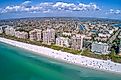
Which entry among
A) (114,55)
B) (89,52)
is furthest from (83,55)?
(114,55)

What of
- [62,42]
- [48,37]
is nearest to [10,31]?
[48,37]

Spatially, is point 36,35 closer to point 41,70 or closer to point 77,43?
point 77,43

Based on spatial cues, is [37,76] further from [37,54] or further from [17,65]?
[37,54]

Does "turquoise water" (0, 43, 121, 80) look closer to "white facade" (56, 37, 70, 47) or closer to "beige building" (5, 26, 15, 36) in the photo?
"white facade" (56, 37, 70, 47)

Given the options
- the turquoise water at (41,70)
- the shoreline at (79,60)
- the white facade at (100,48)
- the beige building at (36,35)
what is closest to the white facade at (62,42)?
the shoreline at (79,60)

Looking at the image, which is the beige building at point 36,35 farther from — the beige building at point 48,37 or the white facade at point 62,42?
the white facade at point 62,42

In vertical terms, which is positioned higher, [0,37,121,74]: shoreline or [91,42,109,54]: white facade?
[91,42,109,54]: white facade

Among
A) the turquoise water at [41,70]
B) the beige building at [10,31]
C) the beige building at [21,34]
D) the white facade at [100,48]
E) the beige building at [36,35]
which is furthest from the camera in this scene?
the beige building at [10,31]

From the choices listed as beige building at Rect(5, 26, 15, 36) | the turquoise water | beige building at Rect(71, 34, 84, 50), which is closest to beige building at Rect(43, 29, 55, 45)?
beige building at Rect(71, 34, 84, 50)

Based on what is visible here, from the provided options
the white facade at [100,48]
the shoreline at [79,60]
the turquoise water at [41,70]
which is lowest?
the turquoise water at [41,70]
